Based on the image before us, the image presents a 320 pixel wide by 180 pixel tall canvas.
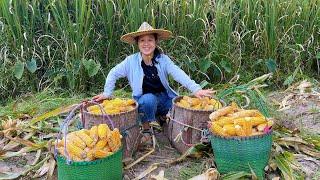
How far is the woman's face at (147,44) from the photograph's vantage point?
3.66 m

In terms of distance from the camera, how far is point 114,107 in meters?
3.34

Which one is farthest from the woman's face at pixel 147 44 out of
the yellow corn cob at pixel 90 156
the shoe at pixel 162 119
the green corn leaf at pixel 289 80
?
the green corn leaf at pixel 289 80

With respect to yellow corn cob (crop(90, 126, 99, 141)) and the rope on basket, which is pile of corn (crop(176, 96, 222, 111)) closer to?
the rope on basket

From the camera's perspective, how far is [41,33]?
5188 mm

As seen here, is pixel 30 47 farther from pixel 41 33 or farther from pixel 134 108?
pixel 134 108

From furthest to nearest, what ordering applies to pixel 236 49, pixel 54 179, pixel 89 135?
pixel 236 49 → pixel 54 179 → pixel 89 135

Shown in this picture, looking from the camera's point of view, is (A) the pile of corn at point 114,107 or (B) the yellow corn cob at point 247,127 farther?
(A) the pile of corn at point 114,107

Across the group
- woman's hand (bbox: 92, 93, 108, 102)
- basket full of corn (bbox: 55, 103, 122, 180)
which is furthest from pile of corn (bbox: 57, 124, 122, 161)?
woman's hand (bbox: 92, 93, 108, 102)

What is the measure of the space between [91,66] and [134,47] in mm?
523

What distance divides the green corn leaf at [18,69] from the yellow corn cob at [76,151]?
7.40ft

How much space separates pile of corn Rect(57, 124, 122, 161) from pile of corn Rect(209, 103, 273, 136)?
0.63 m

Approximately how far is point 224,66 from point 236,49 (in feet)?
0.94

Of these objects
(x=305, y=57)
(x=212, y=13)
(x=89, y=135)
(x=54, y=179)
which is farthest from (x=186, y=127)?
(x=305, y=57)

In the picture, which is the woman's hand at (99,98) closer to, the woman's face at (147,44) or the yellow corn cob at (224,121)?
the woman's face at (147,44)
